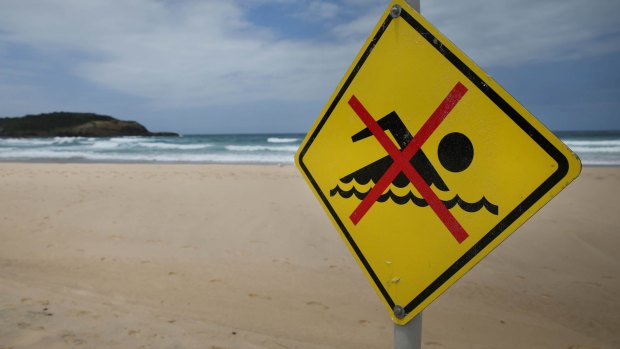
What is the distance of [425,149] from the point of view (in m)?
1.20

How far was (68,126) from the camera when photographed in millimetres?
77750

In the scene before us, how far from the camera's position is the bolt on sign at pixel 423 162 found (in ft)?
3.55

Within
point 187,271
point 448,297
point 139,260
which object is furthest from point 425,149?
point 139,260

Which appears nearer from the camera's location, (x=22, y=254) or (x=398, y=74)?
(x=398, y=74)

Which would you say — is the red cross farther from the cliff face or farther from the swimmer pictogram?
the cliff face

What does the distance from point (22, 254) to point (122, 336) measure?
2.95 metres

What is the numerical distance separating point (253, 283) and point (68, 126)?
3436 inches

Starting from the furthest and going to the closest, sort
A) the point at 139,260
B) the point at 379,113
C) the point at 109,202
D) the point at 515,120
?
1. the point at 109,202
2. the point at 139,260
3. the point at 379,113
4. the point at 515,120

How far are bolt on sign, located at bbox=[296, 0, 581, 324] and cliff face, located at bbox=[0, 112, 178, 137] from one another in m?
80.2

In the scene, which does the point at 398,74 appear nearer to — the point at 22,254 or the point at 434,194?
the point at 434,194

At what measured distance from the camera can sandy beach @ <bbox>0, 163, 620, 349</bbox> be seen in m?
3.02

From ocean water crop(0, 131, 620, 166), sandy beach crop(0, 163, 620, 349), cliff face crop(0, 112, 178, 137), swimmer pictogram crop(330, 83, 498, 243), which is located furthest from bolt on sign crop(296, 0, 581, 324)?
cliff face crop(0, 112, 178, 137)

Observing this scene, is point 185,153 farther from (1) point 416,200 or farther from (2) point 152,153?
(1) point 416,200

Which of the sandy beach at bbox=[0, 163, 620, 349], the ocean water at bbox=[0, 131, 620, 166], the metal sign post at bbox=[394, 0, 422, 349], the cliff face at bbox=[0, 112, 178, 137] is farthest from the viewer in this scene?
the cliff face at bbox=[0, 112, 178, 137]
